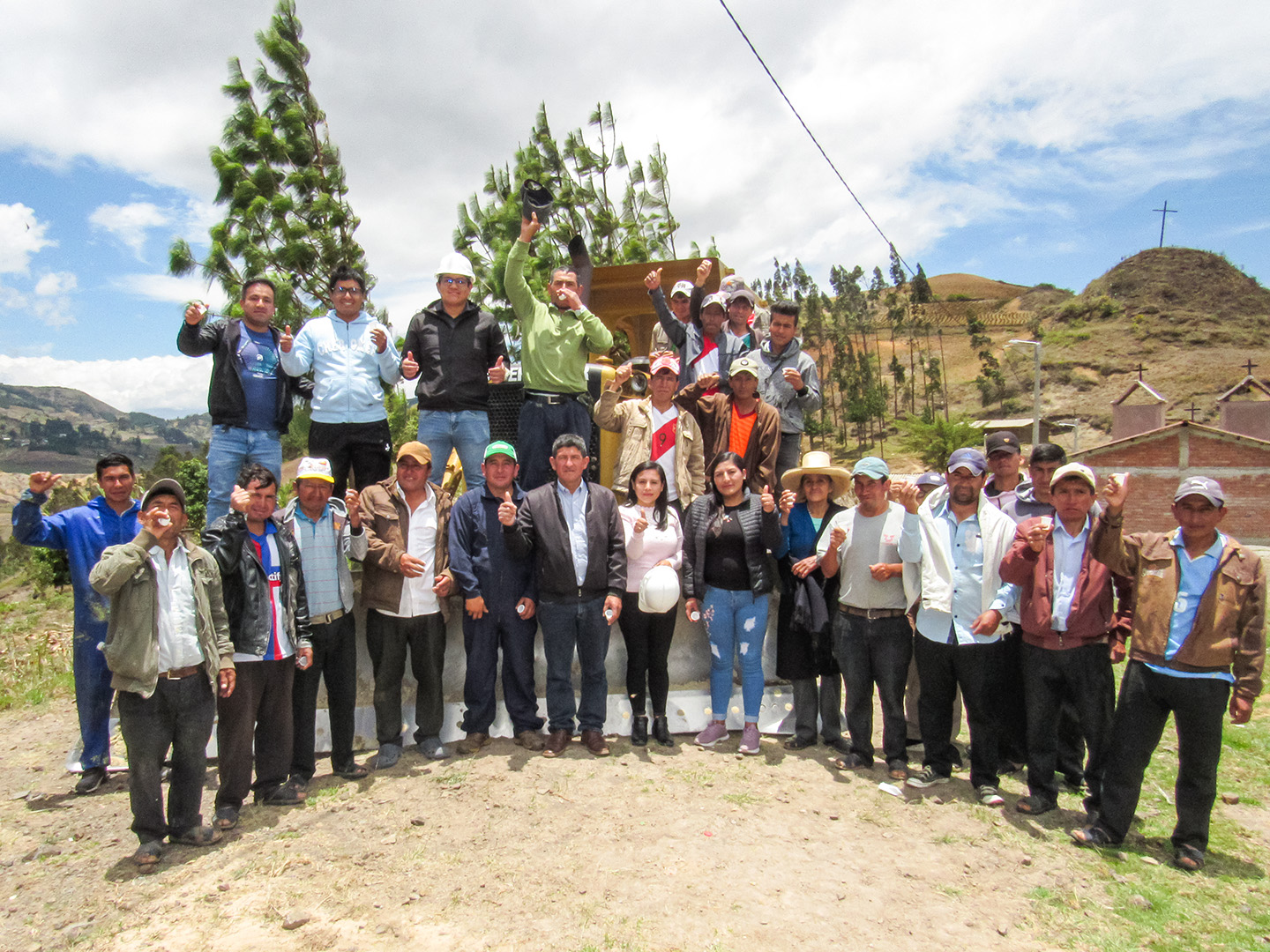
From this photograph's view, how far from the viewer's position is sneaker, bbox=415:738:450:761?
5.50 meters

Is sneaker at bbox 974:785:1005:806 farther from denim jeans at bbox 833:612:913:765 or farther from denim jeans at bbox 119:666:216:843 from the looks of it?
denim jeans at bbox 119:666:216:843

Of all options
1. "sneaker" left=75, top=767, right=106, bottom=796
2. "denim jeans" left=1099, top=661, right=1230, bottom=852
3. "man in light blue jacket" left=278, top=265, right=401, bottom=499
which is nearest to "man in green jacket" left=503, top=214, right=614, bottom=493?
"man in light blue jacket" left=278, top=265, right=401, bottom=499

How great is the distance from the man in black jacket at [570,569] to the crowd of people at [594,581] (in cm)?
2

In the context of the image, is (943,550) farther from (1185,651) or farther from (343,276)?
(343,276)

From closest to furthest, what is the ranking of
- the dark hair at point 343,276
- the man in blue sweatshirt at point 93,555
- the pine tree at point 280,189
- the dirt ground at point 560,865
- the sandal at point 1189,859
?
the dirt ground at point 560,865, the sandal at point 1189,859, the man in blue sweatshirt at point 93,555, the dark hair at point 343,276, the pine tree at point 280,189

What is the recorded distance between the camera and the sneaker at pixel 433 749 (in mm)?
5496

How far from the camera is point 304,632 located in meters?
4.79

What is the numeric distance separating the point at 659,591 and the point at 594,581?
0.46 m

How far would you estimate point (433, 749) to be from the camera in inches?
217

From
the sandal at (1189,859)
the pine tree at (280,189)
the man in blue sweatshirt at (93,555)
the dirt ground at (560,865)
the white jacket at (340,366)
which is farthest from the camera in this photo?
the pine tree at (280,189)

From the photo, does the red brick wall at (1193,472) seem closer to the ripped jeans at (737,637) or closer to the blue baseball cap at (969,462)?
the blue baseball cap at (969,462)

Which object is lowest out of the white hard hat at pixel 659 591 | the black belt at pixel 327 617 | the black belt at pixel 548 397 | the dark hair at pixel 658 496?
the black belt at pixel 327 617

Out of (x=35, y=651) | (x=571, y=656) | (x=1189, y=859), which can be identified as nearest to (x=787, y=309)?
(x=571, y=656)

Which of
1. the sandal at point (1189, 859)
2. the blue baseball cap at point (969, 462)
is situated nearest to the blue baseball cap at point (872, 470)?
the blue baseball cap at point (969, 462)
